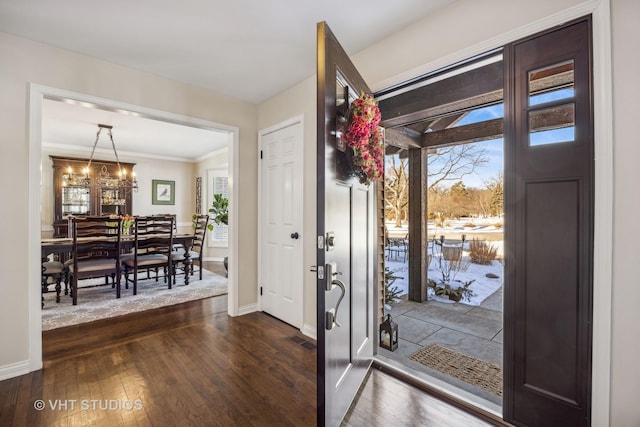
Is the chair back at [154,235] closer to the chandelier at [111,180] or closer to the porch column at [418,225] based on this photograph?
the chandelier at [111,180]

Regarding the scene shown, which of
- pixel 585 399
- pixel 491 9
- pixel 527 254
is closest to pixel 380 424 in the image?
pixel 585 399

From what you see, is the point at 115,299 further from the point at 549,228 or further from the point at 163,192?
the point at 549,228

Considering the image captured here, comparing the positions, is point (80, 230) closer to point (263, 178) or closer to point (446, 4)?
point (263, 178)

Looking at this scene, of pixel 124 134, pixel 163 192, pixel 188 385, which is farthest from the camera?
pixel 163 192

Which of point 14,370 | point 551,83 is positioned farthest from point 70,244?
point 551,83

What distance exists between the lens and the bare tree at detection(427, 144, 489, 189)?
159 inches

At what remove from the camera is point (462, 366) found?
2.45 metres

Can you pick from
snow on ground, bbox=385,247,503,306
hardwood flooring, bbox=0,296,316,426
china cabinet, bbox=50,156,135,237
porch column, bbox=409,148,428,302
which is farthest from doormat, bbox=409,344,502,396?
china cabinet, bbox=50,156,135,237

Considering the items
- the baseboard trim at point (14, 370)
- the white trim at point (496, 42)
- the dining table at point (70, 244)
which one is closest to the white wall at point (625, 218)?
the white trim at point (496, 42)

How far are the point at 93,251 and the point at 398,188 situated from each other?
4592 mm

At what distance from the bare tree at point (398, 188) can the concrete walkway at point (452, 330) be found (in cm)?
143

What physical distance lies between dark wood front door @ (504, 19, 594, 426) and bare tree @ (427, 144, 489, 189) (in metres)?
2.68

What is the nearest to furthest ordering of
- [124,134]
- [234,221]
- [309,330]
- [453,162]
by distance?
[309,330] < [234,221] < [453,162] < [124,134]

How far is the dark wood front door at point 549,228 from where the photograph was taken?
4.55ft
